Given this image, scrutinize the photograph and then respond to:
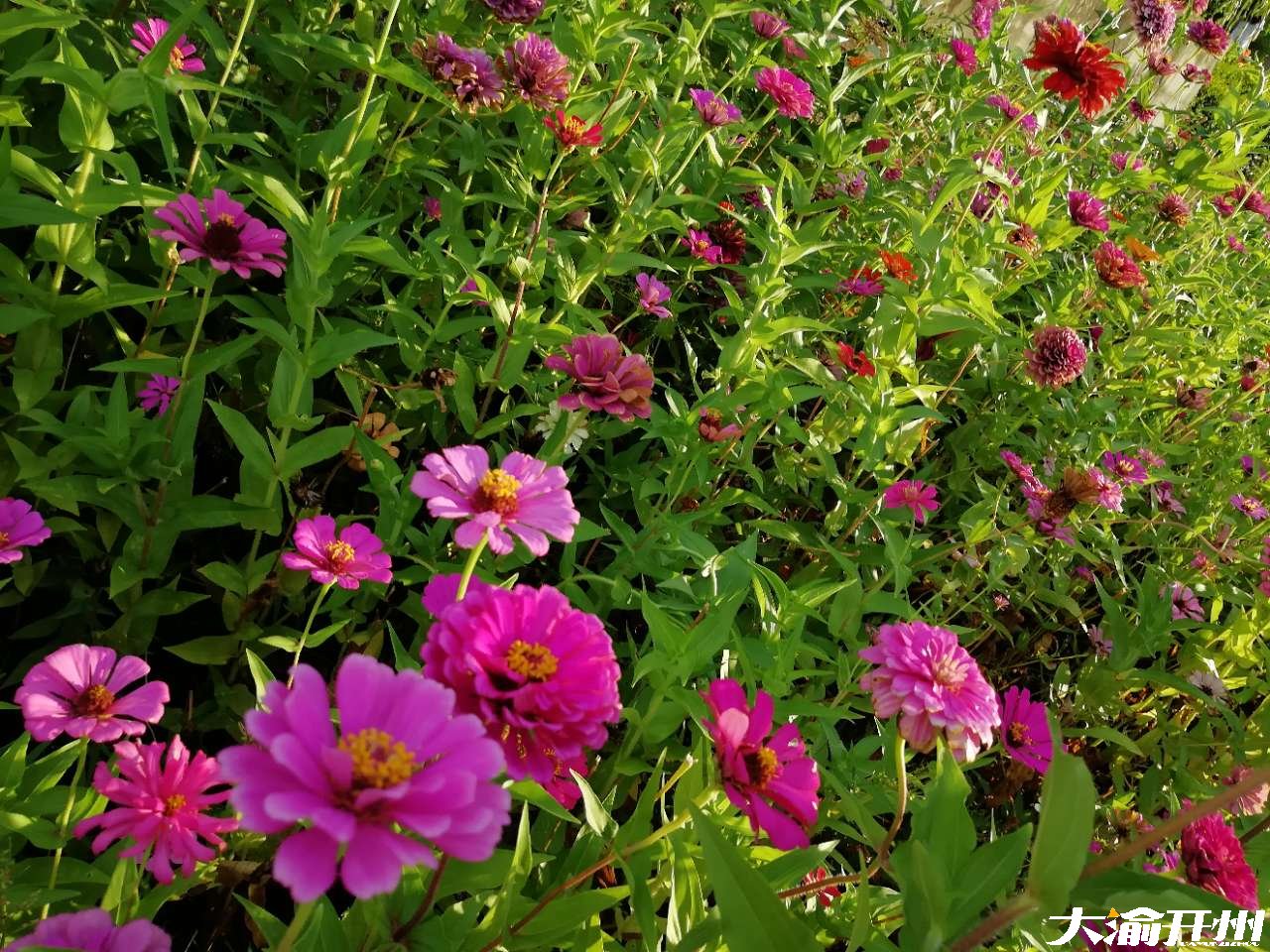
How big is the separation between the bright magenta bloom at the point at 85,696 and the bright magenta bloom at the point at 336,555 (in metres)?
0.19

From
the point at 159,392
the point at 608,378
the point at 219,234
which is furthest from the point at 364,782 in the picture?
the point at 159,392

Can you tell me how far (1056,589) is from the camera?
197 centimetres

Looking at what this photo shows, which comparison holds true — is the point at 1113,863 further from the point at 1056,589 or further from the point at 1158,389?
the point at 1158,389

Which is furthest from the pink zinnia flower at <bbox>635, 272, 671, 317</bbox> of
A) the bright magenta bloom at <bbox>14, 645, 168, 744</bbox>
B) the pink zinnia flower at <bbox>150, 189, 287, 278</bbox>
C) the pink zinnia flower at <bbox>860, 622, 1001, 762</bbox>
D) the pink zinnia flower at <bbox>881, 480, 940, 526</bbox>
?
the bright magenta bloom at <bbox>14, 645, 168, 744</bbox>

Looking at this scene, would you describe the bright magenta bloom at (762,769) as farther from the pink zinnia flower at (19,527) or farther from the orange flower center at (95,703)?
the pink zinnia flower at (19,527)

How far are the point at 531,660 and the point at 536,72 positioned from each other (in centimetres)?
114

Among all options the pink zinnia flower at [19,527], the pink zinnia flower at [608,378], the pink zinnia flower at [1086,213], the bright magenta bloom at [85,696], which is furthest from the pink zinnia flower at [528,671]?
the pink zinnia flower at [1086,213]

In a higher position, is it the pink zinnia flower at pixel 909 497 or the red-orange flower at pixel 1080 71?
the red-orange flower at pixel 1080 71

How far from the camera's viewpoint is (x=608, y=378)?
1.10m

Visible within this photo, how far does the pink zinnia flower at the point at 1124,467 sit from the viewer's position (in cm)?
199

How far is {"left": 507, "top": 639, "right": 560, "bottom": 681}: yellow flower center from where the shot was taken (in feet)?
1.72

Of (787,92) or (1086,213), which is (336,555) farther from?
(1086,213)

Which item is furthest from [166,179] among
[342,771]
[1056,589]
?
[1056,589]

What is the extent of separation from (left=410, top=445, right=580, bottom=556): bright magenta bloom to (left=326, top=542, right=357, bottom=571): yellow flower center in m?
0.32
